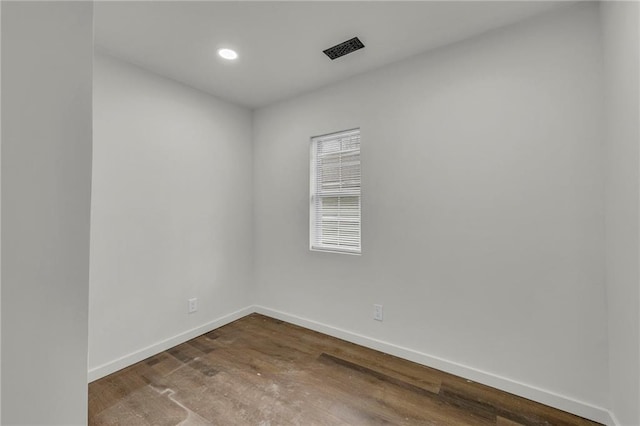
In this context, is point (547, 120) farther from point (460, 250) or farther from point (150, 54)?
point (150, 54)

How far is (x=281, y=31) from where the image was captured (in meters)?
1.96

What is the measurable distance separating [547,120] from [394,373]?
2091mm

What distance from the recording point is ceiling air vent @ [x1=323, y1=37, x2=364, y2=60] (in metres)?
2.08

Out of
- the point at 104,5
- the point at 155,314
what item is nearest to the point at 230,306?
the point at 155,314

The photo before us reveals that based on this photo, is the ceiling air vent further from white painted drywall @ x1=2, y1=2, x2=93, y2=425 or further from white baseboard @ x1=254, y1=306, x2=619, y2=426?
white baseboard @ x1=254, y1=306, x2=619, y2=426

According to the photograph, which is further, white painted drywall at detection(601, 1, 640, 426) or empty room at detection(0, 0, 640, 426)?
empty room at detection(0, 0, 640, 426)

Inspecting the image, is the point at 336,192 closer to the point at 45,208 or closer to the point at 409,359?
the point at 409,359

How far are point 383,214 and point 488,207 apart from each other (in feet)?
2.63

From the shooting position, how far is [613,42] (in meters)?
1.50

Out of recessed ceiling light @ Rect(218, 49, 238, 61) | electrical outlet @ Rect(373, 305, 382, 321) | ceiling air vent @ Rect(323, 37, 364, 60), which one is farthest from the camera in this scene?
electrical outlet @ Rect(373, 305, 382, 321)

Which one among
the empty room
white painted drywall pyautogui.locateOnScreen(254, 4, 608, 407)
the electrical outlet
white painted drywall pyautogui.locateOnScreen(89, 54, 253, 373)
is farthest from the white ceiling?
the electrical outlet

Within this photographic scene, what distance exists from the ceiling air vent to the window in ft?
2.24

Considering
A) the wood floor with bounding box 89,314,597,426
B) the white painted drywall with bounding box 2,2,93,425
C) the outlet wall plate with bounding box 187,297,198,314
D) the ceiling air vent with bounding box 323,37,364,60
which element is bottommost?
the wood floor with bounding box 89,314,597,426

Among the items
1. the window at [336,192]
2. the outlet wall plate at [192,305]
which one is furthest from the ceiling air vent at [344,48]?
the outlet wall plate at [192,305]
